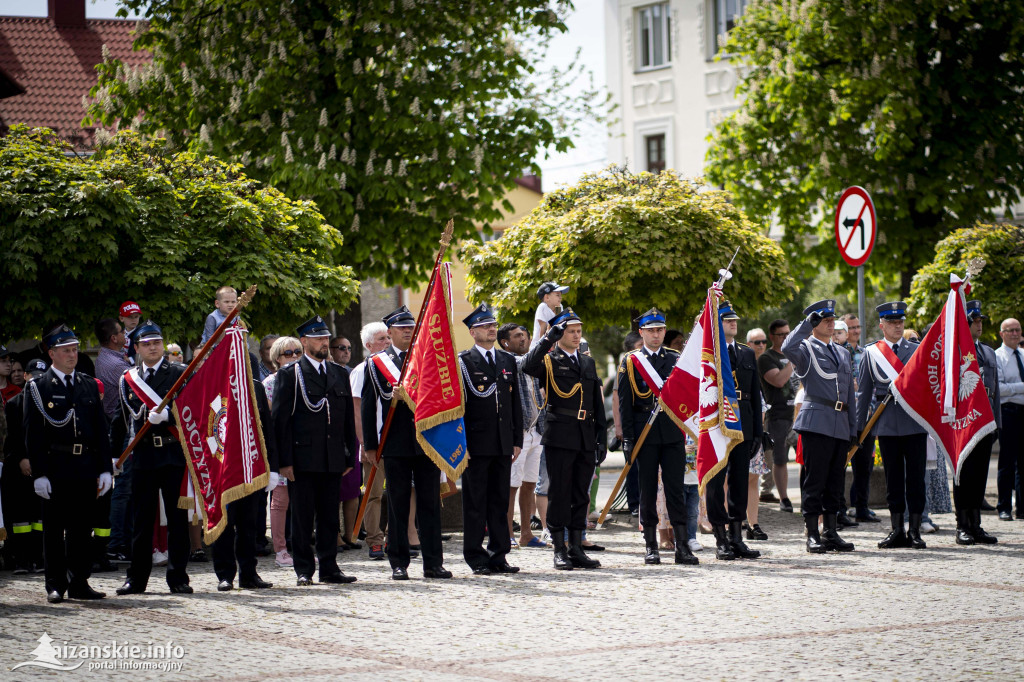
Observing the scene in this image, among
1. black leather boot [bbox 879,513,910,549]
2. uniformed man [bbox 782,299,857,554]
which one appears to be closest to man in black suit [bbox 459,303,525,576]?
uniformed man [bbox 782,299,857,554]

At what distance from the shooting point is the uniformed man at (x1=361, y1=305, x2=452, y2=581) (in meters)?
10.2

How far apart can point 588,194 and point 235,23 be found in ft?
24.9

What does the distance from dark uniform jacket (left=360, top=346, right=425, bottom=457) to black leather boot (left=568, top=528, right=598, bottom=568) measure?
146cm

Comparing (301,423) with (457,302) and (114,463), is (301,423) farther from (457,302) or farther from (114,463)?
(457,302)

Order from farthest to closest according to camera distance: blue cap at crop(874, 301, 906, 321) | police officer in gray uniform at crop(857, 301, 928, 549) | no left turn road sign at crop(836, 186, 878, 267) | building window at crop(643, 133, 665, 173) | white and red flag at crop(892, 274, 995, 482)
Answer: building window at crop(643, 133, 665, 173), no left turn road sign at crop(836, 186, 878, 267), blue cap at crop(874, 301, 906, 321), white and red flag at crop(892, 274, 995, 482), police officer in gray uniform at crop(857, 301, 928, 549)

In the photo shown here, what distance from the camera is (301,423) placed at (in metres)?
10.1

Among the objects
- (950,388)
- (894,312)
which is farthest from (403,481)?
(950,388)

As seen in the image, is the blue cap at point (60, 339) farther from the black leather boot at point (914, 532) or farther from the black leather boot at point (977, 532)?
the black leather boot at point (977, 532)

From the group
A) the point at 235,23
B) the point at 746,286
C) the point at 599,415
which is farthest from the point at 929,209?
the point at 599,415

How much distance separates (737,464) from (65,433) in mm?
5479

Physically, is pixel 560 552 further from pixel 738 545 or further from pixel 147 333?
pixel 147 333

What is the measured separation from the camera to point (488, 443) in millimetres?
10406

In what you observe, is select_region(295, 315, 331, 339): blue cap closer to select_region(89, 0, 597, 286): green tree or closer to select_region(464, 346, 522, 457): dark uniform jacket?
select_region(464, 346, 522, 457): dark uniform jacket

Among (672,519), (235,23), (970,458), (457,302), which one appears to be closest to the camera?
(672,519)
